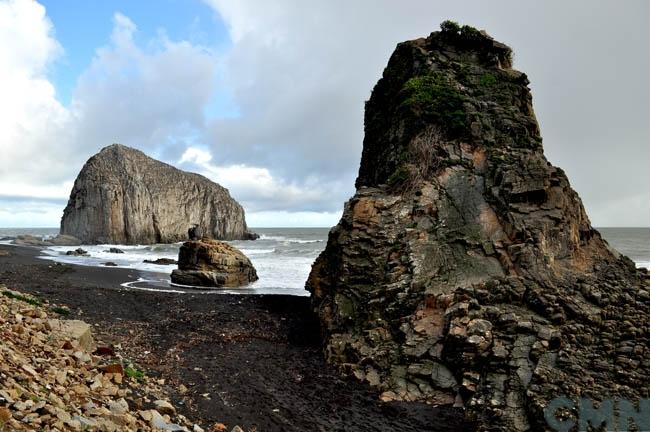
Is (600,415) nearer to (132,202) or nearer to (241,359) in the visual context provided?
(241,359)

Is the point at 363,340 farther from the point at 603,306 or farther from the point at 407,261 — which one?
the point at 603,306

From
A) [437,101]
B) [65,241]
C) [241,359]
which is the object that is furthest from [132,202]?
[241,359]

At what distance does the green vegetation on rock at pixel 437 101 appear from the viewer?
17.2 meters

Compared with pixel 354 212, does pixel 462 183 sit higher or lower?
higher

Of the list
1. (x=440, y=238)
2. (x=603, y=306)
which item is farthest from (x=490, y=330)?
(x=440, y=238)

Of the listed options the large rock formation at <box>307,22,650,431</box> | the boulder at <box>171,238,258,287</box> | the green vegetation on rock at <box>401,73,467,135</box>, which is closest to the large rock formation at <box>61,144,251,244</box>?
the boulder at <box>171,238,258,287</box>

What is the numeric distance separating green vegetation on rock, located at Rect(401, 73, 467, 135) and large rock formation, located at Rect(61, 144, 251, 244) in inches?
2274

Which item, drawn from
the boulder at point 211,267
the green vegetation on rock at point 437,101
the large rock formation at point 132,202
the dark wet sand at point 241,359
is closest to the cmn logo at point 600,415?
the dark wet sand at point 241,359

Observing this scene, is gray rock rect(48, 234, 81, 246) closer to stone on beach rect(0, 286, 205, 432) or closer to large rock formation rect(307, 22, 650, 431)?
large rock formation rect(307, 22, 650, 431)

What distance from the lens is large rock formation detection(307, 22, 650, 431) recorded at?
975 centimetres

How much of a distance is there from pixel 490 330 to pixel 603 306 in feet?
9.75

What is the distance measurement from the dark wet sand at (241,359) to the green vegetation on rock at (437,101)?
9.51m

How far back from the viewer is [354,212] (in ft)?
51.3

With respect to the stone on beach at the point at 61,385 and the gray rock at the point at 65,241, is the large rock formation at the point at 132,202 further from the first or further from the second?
the stone on beach at the point at 61,385
